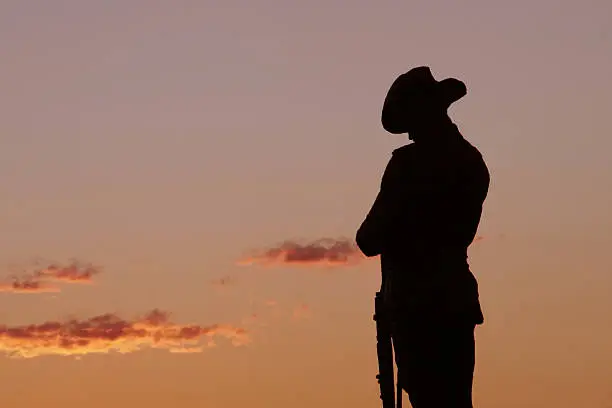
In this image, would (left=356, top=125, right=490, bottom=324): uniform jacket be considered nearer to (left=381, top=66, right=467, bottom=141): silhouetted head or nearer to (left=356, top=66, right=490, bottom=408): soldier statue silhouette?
(left=356, top=66, right=490, bottom=408): soldier statue silhouette

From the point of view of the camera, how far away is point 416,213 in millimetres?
6258

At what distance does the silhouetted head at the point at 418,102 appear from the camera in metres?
6.45

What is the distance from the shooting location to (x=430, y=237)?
626 centimetres

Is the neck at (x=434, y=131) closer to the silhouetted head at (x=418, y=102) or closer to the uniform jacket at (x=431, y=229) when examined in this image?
the silhouetted head at (x=418, y=102)

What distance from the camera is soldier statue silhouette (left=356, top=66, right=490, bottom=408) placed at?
246 inches

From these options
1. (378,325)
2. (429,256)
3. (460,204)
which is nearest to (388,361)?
(378,325)

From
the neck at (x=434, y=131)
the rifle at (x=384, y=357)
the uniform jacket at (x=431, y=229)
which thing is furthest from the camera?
the rifle at (x=384, y=357)

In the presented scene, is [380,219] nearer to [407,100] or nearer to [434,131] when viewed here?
[434,131]

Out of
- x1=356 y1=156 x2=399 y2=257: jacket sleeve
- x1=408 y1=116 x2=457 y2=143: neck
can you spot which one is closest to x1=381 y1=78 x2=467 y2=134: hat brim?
x1=408 y1=116 x2=457 y2=143: neck

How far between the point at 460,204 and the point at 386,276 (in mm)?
1012

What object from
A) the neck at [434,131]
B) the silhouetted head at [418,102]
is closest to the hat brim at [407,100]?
the silhouetted head at [418,102]

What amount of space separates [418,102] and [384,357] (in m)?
2.46

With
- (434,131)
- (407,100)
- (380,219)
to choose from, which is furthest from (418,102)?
(380,219)

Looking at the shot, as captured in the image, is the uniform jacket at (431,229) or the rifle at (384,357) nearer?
the uniform jacket at (431,229)
